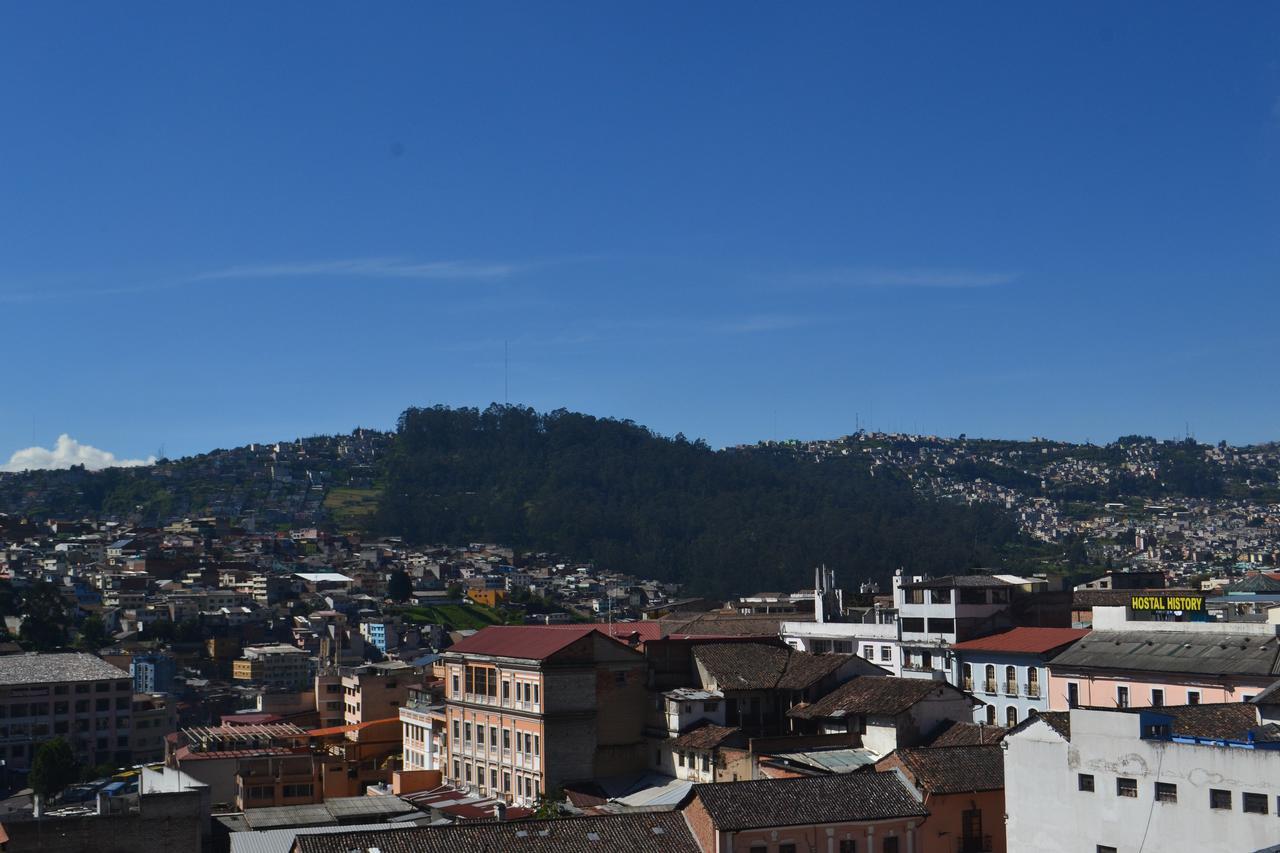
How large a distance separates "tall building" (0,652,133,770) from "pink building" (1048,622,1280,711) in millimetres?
69282

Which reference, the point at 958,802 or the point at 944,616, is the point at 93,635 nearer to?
the point at 944,616

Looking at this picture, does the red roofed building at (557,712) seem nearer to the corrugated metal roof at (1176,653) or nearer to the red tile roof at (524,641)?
the red tile roof at (524,641)

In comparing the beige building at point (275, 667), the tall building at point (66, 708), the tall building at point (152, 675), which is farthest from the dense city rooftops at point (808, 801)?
the beige building at point (275, 667)

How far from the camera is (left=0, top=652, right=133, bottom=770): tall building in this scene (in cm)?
9269

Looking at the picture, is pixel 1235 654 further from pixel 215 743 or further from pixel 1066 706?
pixel 215 743

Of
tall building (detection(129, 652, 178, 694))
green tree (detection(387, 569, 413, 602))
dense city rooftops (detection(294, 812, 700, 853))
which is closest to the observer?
dense city rooftops (detection(294, 812, 700, 853))

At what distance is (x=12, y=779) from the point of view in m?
88.3

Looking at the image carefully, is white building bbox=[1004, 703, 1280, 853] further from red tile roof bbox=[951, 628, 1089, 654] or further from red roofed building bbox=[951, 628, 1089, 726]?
red tile roof bbox=[951, 628, 1089, 654]

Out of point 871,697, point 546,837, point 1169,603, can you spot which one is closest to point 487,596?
point 871,697

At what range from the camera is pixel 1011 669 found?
49.6 m

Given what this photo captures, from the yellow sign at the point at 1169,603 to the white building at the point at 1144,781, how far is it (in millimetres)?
14412

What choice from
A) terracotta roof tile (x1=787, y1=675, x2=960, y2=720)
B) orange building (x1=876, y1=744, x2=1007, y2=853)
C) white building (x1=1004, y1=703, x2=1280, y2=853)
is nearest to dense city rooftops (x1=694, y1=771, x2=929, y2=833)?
orange building (x1=876, y1=744, x2=1007, y2=853)

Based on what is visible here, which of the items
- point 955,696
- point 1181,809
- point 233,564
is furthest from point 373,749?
point 233,564

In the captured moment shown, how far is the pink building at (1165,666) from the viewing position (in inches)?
1521
